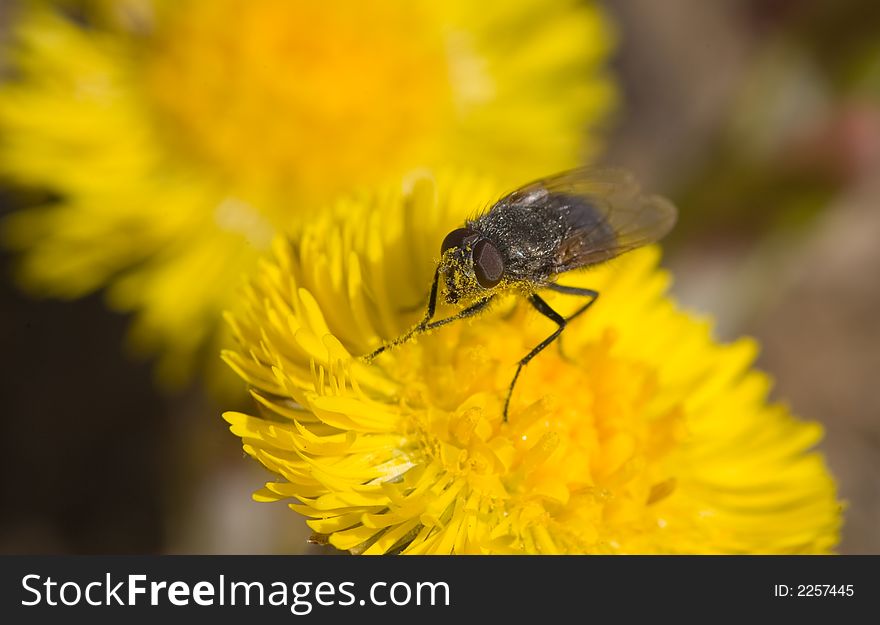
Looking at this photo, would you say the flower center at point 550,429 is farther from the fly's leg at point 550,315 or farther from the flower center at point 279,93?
the flower center at point 279,93

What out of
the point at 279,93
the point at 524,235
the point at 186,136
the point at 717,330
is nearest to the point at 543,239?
the point at 524,235

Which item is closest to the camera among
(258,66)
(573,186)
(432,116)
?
(573,186)

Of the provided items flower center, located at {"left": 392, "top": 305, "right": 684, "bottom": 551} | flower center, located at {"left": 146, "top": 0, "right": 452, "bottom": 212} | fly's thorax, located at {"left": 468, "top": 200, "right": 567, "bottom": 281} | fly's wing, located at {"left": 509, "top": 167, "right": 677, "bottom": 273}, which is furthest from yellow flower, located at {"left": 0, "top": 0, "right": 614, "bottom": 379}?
flower center, located at {"left": 392, "top": 305, "right": 684, "bottom": 551}

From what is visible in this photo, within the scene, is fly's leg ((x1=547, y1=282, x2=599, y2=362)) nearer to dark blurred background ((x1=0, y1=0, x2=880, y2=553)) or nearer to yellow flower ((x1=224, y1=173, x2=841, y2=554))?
yellow flower ((x1=224, y1=173, x2=841, y2=554))

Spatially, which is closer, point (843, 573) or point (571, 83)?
point (843, 573)

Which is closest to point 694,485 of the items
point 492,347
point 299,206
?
point 492,347

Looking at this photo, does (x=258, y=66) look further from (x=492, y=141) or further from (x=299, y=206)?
(x=492, y=141)
